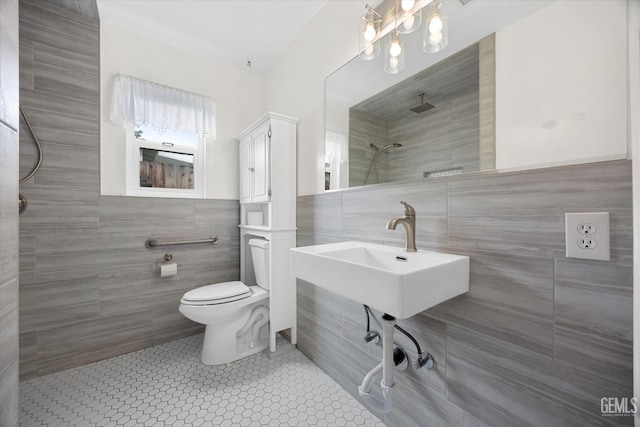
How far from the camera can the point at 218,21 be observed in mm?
1856

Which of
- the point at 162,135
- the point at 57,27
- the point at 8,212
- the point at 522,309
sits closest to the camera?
the point at 8,212

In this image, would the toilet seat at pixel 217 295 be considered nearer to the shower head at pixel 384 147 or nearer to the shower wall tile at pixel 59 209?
the shower wall tile at pixel 59 209

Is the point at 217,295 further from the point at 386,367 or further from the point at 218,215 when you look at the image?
the point at 386,367

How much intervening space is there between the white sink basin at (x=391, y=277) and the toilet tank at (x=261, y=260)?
2.66 ft

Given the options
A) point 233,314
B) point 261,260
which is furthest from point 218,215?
point 233,314

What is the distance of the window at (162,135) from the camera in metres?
1.92

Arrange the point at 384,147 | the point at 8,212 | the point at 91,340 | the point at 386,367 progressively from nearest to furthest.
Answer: the point at 8,212, the point at 386,367, the point at 384,147, the point at 91,340

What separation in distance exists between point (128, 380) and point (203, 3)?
8.21 ft

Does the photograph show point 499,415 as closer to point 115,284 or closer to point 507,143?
point 507,143

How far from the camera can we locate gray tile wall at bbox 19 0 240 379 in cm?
164

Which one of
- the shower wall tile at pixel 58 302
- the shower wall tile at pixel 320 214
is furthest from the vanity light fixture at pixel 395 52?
the shower wall tile at pixel 58 302

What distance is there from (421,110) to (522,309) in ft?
2.89

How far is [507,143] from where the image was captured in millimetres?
889

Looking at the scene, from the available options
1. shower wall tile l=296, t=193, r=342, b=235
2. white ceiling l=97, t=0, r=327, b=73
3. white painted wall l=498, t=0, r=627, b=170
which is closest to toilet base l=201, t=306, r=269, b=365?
shower wall tile l=296, t=193, r=342, b=235
